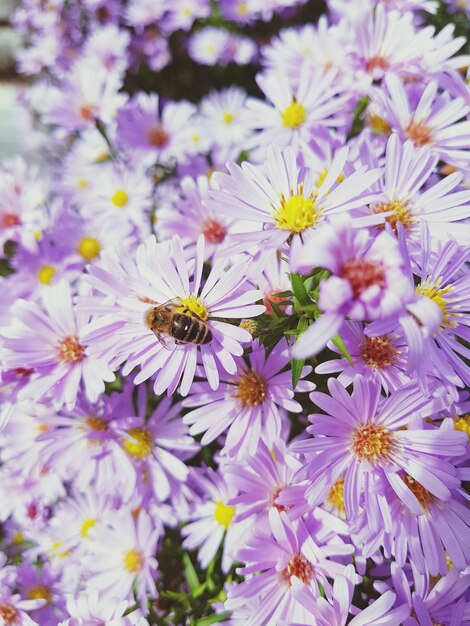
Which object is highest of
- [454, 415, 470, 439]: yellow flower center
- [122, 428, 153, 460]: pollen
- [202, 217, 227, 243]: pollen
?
[202, 217, 227, 243]: pollen

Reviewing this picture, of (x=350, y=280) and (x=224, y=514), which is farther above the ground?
(x=350, y=280)

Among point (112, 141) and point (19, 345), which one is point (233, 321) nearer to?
point (19, 345)

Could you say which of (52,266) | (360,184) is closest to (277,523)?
(360,184)

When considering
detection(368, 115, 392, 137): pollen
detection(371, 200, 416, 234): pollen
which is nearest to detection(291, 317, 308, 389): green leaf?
detection(371, 200, 416, 234): pollen

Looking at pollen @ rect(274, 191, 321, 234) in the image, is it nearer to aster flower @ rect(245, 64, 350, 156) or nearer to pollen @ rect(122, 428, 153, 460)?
aster flower @ rect(245, 64, 350, 156)

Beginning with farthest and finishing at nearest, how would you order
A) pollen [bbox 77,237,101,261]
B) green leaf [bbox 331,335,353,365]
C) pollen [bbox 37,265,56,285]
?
pollen [bbox 77,237,101,261] < pollen [bbox 37,265,56,285] < green leaf [bbox 331,335,353,365]

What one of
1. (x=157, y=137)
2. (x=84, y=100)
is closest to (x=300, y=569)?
(x=157, y=137)

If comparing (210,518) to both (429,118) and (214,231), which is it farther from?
(429,118)

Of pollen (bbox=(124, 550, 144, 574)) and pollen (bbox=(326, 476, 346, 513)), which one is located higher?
pollen (bbox=(124, 550, 144, 574))
